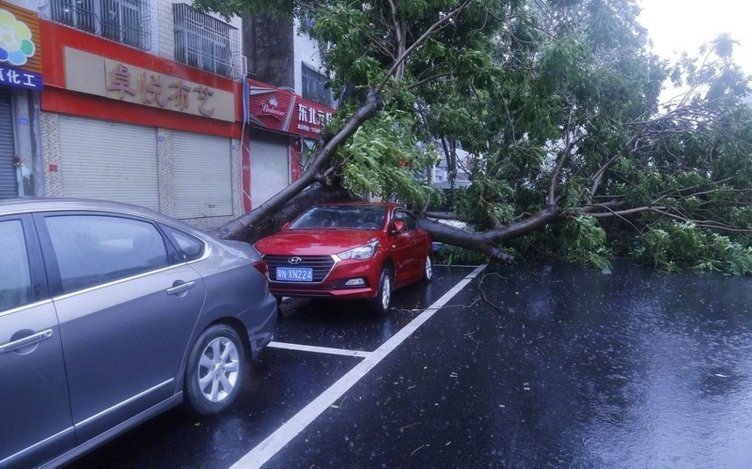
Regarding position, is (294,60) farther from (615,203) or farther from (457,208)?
(615,203)

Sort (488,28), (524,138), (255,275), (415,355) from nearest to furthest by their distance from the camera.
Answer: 1. (255,275)
2. (415,355)
3. (488,28)
4. (524,138)

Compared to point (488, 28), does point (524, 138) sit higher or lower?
lower

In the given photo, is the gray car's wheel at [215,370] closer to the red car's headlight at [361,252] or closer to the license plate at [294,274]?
the license plate at [294,274]

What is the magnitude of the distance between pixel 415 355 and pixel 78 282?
3340mm

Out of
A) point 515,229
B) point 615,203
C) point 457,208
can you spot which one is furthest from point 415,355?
point 615,203

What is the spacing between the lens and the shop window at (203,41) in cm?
1309

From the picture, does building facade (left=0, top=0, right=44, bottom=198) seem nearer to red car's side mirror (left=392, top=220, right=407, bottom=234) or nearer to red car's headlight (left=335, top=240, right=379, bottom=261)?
red car's headlight (left=335, top=240, right=379, bottom=261)

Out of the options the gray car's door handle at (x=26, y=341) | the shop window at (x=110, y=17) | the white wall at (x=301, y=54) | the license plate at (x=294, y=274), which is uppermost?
the white wall at (x=301, y=54)

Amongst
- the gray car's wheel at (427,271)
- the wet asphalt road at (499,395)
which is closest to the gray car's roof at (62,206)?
the wet asphalt road at (499,395)

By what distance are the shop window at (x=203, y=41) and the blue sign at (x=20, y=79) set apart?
4248mm

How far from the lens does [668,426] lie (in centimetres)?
396

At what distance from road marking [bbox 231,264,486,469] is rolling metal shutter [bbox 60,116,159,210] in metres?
7.43

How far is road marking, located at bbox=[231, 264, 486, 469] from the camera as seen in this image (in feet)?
11.4

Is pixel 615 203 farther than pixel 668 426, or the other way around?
pixel 615 203
